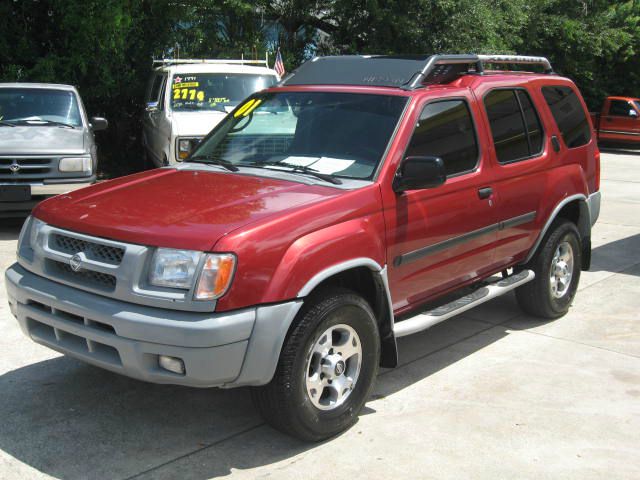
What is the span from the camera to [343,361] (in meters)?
4.16

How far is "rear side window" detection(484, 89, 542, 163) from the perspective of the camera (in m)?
5.42

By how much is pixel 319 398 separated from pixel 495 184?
2.04 meters

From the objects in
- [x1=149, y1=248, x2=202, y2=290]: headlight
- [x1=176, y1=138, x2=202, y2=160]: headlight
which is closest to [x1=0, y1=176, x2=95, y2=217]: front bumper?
[x1=176, y1=138, x2=202, y2=160]: headlight

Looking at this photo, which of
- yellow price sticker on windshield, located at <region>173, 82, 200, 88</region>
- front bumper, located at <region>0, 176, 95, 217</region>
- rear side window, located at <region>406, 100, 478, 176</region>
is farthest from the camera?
yellow price sticker on windshield, located at <region>173, 82, 200, 88</region>

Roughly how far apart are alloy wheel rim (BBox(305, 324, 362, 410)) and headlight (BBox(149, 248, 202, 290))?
0.75 metres

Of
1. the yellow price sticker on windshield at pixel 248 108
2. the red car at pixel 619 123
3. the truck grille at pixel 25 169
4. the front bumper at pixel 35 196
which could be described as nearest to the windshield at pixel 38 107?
the truck grille at pixel 25 169

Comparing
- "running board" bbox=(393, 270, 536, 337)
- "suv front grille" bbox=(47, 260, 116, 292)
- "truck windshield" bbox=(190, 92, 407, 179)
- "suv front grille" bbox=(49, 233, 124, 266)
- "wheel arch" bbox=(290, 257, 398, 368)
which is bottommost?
"running board" bbox=(393, 270, 536, 337)

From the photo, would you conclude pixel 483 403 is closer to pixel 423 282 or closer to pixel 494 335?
pixel 423 282

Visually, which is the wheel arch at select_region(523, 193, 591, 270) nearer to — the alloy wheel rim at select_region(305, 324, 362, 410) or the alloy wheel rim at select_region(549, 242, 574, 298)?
the alloy wheel rim at select_region(549, 242, 574, 298)

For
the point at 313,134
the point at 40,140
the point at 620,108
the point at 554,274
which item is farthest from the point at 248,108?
the point at 620,108

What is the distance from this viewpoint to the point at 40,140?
371 inches

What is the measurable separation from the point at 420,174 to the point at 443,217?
0.51m

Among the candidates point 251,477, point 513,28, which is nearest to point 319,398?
point 251,477

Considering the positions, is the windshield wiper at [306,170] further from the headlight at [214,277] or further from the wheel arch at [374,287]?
the headlight at [214,277]
